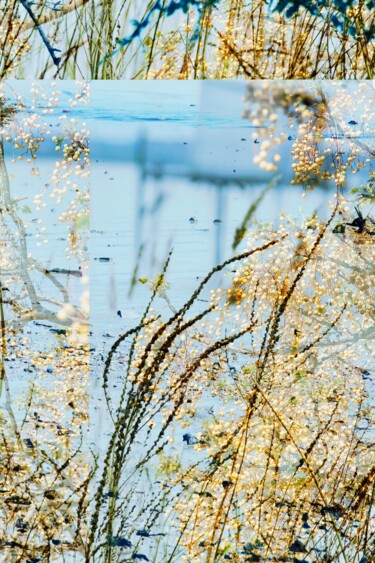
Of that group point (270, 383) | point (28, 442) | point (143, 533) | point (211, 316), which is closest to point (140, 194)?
point (211, 316)

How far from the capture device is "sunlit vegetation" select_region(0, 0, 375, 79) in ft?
10.4

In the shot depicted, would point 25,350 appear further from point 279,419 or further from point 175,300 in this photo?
point 279,419

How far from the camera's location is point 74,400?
3.30 meters

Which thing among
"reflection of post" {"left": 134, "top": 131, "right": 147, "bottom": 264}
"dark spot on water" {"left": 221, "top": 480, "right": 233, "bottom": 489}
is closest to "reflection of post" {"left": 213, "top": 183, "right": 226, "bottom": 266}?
"reflection of post" {"left": 134, "top": 131, "right": 147, "bottom": 264}

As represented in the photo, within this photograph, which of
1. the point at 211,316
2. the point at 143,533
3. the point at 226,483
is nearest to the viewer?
the point at 143,533

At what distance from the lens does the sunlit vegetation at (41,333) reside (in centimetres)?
328

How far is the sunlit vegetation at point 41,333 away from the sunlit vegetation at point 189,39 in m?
0.17

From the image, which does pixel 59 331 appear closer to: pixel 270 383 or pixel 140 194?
pixel 140 194

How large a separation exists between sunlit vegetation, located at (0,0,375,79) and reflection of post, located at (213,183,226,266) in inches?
18.8

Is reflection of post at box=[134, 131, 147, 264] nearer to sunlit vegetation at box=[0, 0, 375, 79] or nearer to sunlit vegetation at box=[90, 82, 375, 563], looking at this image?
sunlit vegetation at box=[90, 82, 375, 563]

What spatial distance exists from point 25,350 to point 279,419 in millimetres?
1127

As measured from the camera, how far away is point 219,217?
3.25 meters

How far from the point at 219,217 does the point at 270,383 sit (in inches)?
28.6

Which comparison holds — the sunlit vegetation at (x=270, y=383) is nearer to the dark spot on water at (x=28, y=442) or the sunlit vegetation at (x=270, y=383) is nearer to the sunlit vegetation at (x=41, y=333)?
the sunlit vegetation at (x=41, y=333)
